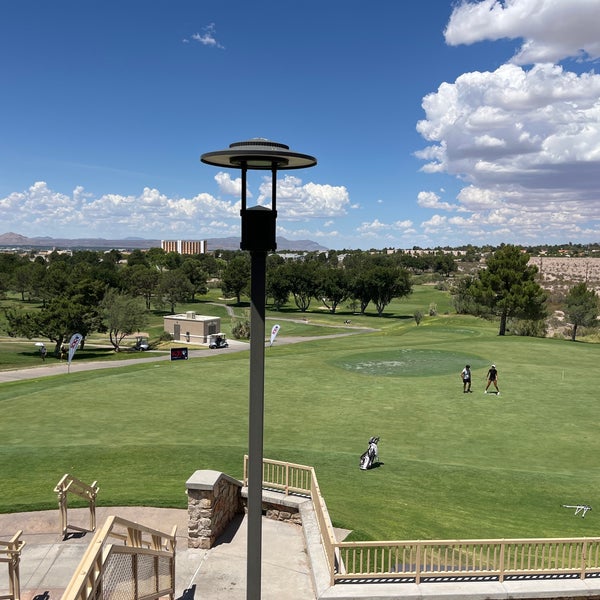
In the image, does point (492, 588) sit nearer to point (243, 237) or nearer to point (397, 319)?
point (243, 237)

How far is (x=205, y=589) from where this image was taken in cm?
1049

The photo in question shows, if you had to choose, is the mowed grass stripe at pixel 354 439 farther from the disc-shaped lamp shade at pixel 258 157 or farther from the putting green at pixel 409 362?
the disc-shaped lamp shade at pixel 258 157

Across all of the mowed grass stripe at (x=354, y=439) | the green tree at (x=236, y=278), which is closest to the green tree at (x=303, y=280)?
the green tree at (x=236, y=278)

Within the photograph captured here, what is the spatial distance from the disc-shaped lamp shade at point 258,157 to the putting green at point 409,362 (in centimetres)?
2958

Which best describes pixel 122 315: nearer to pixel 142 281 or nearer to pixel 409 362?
pixel 409 362

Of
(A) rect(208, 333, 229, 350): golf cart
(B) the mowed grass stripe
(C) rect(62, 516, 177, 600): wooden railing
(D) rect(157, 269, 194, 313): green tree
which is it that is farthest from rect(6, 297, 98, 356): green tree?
(C) rect(62, 516, 177, 600): wooden railing

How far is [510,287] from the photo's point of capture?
6088cm

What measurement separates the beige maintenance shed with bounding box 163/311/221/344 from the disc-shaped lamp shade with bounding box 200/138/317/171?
7130 centimetres

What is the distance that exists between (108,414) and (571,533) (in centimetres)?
1998

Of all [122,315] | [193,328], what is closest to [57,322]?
[122,315]

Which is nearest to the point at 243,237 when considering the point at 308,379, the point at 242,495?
the point at 242,495

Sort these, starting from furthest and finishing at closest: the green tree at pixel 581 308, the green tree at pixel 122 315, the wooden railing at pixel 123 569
→ the green tree at pixel 122 315 < the green tree at pixel 581 308 < the wooden railing at pixel 123 569

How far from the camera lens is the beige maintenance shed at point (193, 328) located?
77.2m

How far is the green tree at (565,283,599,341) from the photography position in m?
66.9
